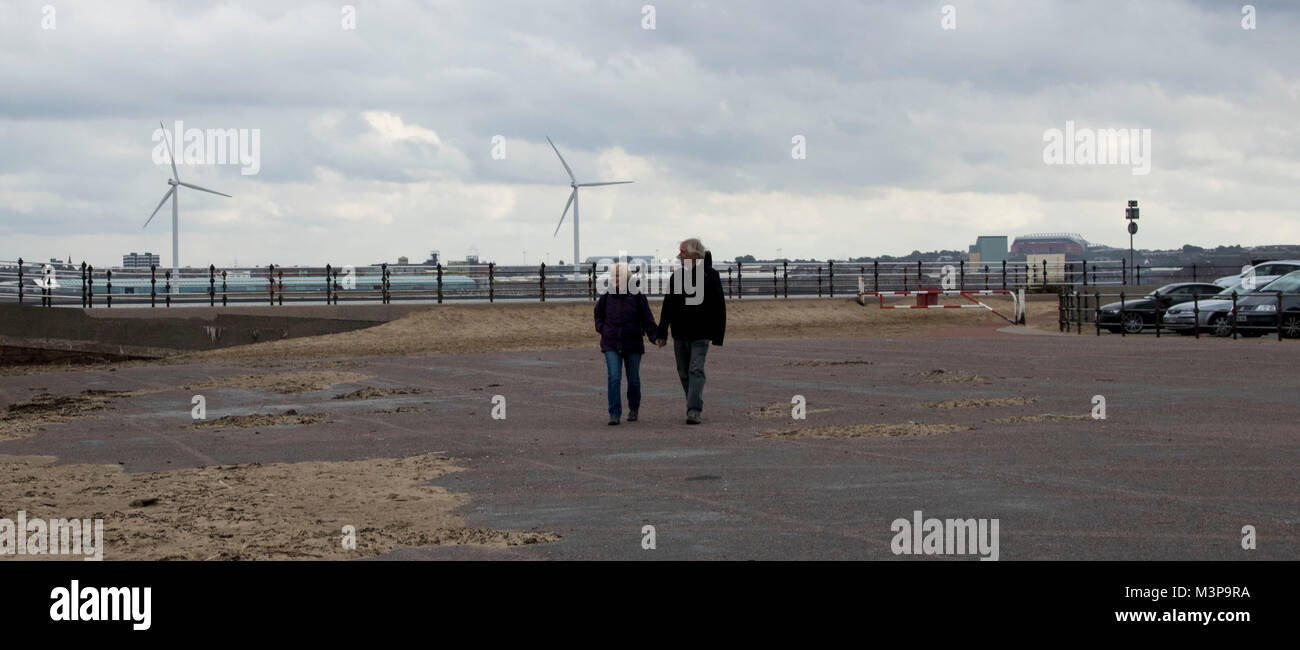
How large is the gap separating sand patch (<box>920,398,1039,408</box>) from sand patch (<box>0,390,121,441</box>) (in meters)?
10.1

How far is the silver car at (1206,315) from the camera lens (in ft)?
96.4

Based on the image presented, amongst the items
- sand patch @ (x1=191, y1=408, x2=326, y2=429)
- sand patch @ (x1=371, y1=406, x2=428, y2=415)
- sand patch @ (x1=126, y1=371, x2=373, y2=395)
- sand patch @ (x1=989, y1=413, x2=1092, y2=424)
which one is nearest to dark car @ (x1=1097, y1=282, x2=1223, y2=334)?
sand patch @ (x1=989, y1=413, x2=1092, y2=424)

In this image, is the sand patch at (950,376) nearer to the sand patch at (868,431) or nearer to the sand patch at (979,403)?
the sand patch at (979,403)

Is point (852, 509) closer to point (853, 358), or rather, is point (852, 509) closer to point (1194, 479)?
point (1194, 479)

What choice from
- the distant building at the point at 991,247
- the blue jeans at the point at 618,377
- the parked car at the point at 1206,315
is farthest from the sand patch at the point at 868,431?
the distant building at the point at 991,247

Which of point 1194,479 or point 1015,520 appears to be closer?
point 1015,520

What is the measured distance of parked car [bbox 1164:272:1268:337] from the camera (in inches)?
1156

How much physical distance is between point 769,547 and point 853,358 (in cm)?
1700

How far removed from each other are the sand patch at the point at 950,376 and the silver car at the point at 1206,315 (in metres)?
11.7

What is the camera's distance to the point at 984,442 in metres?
12.0
